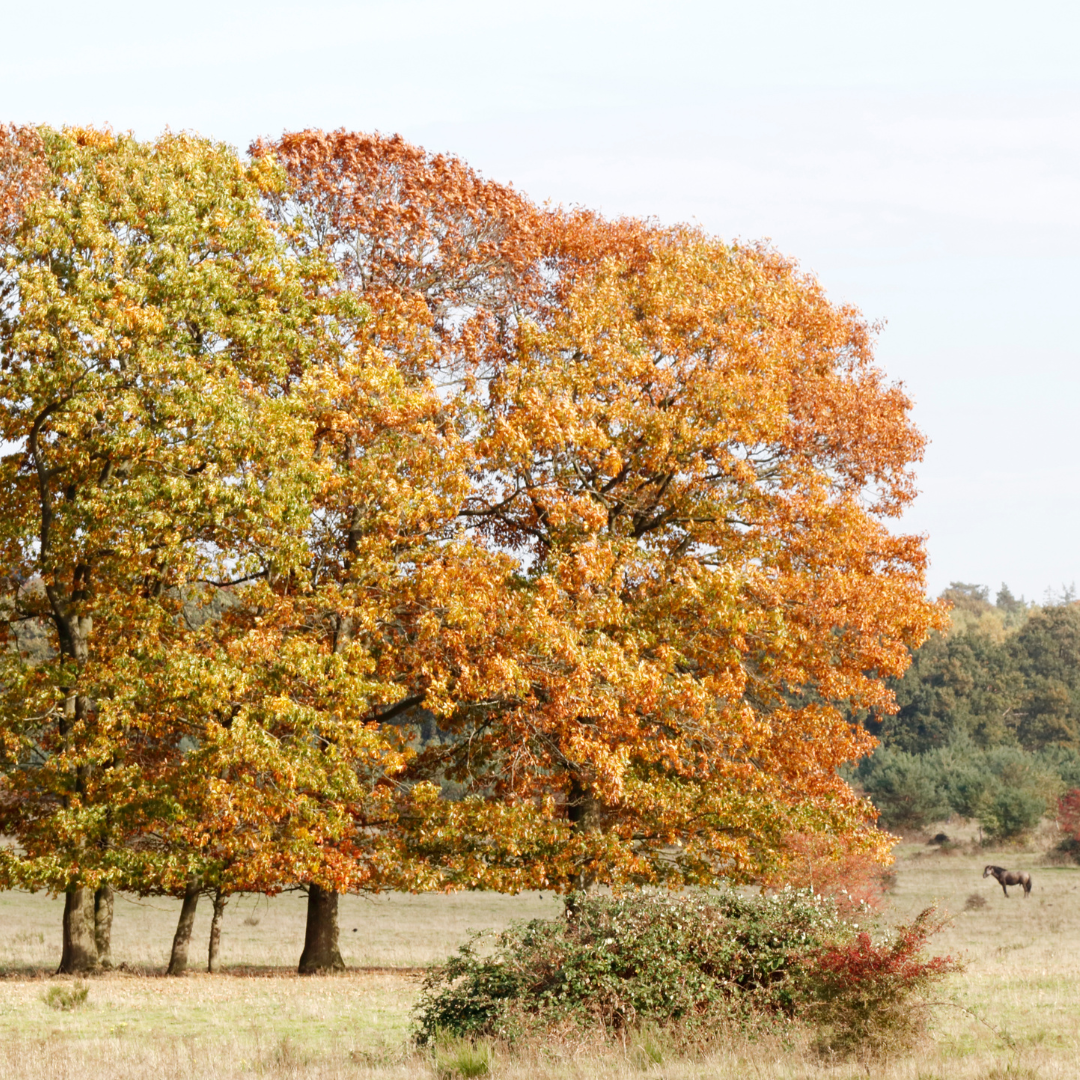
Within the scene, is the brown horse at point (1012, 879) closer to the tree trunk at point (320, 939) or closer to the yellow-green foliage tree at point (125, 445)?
the tree trunk at point (320, 939)

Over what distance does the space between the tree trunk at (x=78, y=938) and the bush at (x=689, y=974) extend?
12369 millimetres

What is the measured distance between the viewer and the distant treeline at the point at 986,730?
7119 centimetres

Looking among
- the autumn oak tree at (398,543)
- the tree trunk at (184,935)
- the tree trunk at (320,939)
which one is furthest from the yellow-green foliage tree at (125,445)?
the tree trunk at (320,939)

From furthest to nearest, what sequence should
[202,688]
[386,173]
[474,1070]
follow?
[386,173] < [202,688] < [474,1070]

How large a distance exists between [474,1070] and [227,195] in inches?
615

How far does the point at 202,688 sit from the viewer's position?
63.3 feet

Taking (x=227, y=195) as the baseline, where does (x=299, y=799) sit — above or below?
below

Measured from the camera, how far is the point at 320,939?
24.5 meters

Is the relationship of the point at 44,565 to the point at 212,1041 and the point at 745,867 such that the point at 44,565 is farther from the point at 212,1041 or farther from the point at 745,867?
the point at 745,867

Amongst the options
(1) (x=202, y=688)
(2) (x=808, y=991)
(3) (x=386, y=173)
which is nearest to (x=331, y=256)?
(3) (x=386, y=173)

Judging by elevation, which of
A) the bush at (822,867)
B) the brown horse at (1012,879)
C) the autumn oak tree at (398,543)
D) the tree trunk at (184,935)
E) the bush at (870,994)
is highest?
the autumn oak tree at (398,543)

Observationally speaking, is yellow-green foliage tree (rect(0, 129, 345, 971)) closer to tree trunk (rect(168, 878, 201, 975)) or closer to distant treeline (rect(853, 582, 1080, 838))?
tree trunk (rect(168, 878, 201, 975))

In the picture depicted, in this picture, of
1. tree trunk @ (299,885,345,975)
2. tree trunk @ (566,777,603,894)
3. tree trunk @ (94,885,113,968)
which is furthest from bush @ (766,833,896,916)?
tree trunk @ (94,885,113,968)

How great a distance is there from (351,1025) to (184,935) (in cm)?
1117
